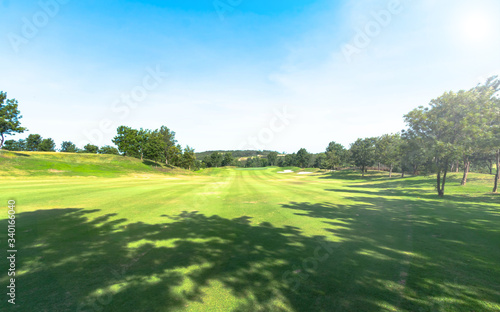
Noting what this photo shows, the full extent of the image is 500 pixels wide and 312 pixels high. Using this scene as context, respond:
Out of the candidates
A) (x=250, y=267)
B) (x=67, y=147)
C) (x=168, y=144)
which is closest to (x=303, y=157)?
(x=168, y=144)

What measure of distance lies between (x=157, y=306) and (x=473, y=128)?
2404 centimetres

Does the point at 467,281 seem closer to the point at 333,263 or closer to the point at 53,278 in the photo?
the point at 333,263

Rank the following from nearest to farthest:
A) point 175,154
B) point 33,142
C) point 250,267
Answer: point 250,267 < point 175,154 < point 33,142

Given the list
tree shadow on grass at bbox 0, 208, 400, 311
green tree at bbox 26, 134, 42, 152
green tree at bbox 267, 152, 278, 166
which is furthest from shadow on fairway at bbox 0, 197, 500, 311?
green tree at bbox 267, 152, 278, 166

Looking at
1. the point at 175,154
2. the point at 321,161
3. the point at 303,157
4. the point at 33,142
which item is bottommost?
the point at 175,154

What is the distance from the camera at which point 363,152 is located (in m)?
55.8

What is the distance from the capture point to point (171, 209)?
12227mm

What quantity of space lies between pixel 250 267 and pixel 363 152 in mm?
59943

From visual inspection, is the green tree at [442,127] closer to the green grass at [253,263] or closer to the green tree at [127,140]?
the green grass at [253,263]

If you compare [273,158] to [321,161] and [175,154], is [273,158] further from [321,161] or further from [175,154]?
[175,154]

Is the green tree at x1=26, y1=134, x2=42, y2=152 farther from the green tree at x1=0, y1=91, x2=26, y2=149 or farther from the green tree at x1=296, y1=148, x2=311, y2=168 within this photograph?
the green tree at x1=296, y1=148, x2=311, y2=168

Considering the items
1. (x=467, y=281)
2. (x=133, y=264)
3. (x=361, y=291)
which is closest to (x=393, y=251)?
(x=467, y=281)

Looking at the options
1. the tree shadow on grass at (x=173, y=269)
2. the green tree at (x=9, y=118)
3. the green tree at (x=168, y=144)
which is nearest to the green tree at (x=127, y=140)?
the green tree at (x=168, y=144)

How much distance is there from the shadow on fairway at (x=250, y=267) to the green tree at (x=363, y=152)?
5110 cm
